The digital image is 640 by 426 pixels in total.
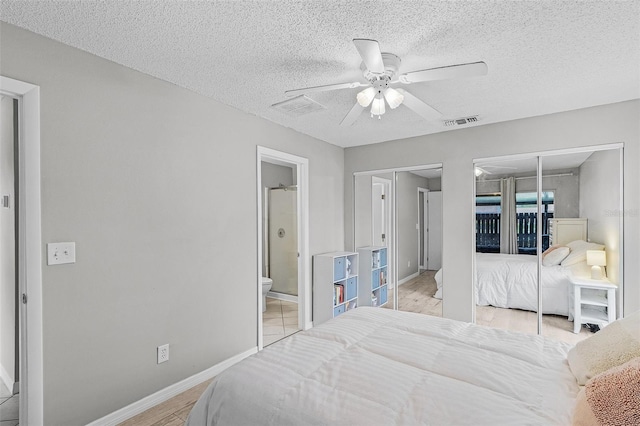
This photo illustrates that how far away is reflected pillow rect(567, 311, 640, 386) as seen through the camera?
136 centimetres

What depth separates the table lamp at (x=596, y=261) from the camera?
118 inches

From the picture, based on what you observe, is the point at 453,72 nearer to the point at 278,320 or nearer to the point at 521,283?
the point at 521,283

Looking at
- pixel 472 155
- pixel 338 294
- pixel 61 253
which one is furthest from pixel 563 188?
pixel 61 253

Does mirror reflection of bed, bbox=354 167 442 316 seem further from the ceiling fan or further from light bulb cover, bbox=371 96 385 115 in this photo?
light bulb cover, bbox=371 96 385 115

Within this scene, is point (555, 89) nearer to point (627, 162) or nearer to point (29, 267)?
point (627, 162)

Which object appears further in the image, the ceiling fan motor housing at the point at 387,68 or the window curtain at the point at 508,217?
the window curtain at the point at 508,217

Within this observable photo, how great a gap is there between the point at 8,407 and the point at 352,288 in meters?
3.32

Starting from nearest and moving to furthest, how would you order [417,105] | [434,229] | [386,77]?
[386,77], [417,105], [434,229]

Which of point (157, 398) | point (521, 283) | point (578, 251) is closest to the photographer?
point (157, 398)

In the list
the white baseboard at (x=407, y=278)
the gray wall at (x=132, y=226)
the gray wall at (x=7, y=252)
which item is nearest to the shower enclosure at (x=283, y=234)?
the gray wall at (x=132, y=226)

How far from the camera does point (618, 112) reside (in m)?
2.92

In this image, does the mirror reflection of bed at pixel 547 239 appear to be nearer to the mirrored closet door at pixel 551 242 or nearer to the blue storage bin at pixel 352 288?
the mirrored closet door at pixel 551 242

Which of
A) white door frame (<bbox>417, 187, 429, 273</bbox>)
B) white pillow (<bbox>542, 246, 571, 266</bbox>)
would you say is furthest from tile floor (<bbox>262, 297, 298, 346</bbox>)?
white pillow (<bbox>542, 246, 571, 266</bbox>)

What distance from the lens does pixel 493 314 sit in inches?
139
